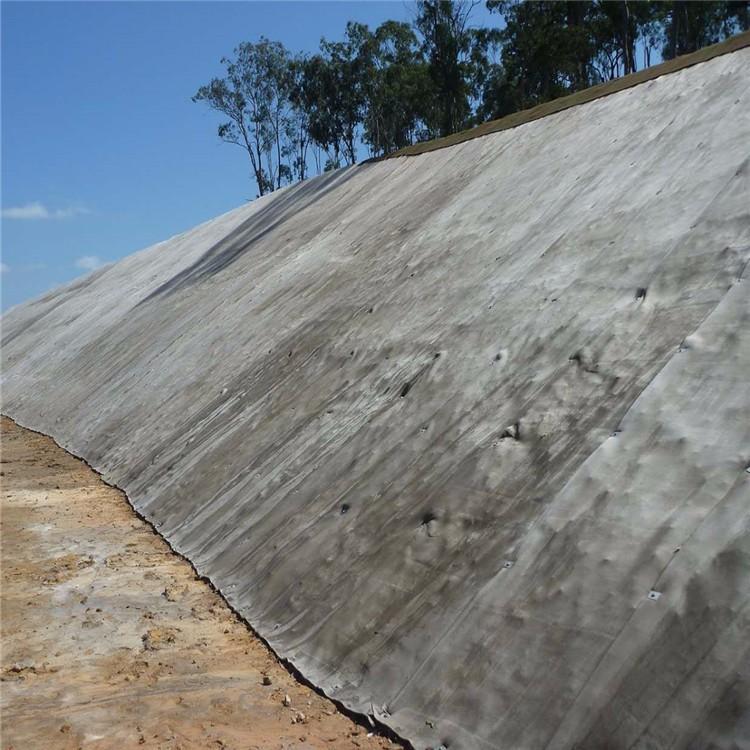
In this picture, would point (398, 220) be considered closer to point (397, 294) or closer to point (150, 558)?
point (397, 294)

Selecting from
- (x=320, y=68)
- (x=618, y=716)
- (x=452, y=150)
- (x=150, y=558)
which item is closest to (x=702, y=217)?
(x=618, y=716)

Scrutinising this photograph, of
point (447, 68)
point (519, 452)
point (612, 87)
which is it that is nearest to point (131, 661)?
point (519, 452)

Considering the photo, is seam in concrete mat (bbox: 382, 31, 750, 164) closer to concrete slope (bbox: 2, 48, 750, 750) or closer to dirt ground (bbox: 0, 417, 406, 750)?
concrete slope (bbox: 2, 48, 750, 750)

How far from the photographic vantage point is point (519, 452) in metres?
4.76

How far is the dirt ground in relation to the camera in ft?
13.6

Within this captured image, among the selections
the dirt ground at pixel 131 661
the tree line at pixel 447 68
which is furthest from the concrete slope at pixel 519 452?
the tree line at pixel 447 68

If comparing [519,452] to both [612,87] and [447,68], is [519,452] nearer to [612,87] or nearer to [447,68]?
[612,87]

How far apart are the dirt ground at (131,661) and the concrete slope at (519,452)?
227 millimetres

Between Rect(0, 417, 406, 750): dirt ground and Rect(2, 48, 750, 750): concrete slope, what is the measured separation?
23 cm

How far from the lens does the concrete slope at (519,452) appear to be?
3408 millimetres

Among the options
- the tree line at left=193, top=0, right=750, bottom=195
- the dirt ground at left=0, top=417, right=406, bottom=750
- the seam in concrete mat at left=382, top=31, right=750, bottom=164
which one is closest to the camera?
the dirt ground at left=0, top=417, right=406, bottom=750

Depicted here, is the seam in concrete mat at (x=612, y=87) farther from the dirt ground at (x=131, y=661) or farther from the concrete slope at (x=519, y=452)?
the dirt ground at (x=131, y=661)

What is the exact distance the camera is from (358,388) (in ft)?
24.1

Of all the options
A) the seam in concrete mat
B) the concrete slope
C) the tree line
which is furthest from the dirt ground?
the tree line
